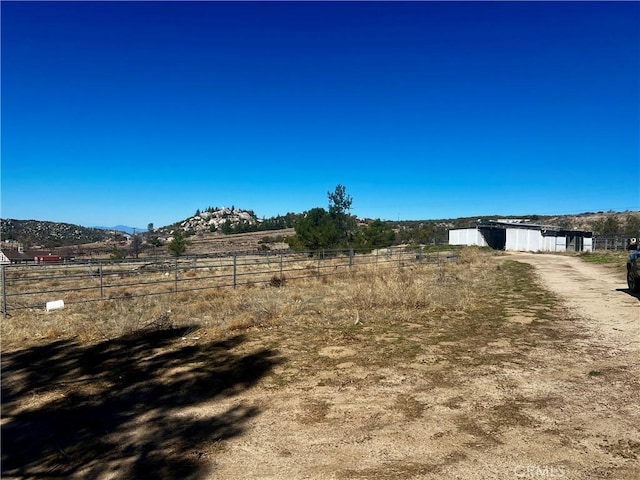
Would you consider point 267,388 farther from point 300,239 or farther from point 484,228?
point 484,228

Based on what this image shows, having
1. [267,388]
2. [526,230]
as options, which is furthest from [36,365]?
[526,230]

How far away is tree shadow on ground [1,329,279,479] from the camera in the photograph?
3.51 m

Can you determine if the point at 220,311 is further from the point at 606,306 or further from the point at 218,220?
the point at 218,220

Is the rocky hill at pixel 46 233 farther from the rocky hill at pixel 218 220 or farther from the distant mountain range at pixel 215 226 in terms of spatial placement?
the rocky hill at pixel 218 220

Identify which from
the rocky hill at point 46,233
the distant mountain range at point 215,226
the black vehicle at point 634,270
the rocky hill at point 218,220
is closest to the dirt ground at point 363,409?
the black vehicle at point 634,270

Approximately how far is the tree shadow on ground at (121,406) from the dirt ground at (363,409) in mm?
23

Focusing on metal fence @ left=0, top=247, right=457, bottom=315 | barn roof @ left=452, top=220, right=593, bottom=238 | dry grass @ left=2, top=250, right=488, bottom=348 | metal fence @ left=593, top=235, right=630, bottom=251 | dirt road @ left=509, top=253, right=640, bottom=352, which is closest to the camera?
dirt road @ left=509, top=253, right=640, bottom=352

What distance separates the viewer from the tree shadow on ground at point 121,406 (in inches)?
138

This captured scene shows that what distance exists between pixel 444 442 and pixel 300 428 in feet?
4.58

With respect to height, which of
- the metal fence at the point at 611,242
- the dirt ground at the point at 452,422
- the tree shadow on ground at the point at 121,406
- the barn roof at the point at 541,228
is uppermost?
the barn roof at the point at 541,228

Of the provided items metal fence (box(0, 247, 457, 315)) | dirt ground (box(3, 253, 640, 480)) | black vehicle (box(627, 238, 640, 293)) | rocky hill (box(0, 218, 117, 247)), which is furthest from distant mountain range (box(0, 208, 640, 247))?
dirt ground (box(3, 253, 640, 480))

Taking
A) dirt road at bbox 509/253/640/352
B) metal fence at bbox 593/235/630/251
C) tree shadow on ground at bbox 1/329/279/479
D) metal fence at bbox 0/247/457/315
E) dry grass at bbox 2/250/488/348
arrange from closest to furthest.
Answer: tree shadow on ground at bbox 1/329/279/479 → dirt road at bbox 509/253/640/352 → dry grass at bbox 2/250/488/348 → metal fence at bbox 0/247/457/315 → metal fence at bbox 593/235/630/251

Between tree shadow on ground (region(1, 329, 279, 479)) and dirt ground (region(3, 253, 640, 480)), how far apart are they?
0.02m

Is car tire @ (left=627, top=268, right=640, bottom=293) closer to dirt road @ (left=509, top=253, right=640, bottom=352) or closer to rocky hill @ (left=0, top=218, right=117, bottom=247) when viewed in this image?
dirt road @ (left=509, top=253, right=640, bottom=352)
